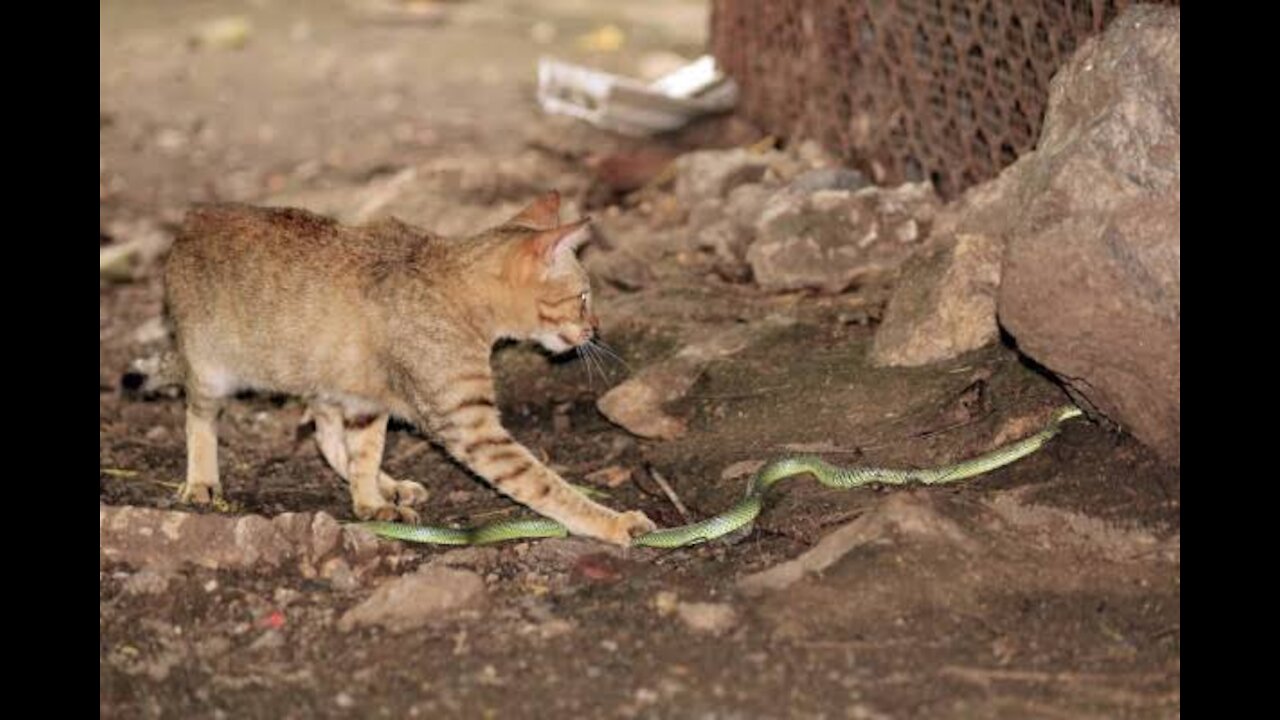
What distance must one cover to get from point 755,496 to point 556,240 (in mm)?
1085

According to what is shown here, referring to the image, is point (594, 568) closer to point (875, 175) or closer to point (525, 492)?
point (525, 492)

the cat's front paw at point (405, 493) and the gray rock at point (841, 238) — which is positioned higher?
the gray rock at point (841, 238)

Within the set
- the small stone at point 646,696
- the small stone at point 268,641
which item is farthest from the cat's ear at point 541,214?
the small stone at point 646,696

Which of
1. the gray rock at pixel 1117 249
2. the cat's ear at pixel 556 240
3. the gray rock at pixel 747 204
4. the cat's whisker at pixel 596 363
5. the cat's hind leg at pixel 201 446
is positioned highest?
the gray rock at pixel 1117 249

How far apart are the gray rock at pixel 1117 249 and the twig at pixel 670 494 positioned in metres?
1.23

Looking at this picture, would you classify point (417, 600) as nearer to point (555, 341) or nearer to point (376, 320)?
point (376, 320)

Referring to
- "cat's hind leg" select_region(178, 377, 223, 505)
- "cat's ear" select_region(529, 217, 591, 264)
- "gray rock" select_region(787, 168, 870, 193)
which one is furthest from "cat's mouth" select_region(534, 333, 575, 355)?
"gray rock" select_region(787, 168, 870, 193)

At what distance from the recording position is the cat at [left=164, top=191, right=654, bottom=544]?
211 inches

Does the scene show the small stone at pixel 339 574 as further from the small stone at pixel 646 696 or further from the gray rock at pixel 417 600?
the small stone at pixel 646 696

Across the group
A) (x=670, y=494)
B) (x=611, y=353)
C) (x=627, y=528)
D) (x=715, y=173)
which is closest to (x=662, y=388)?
(x=611, y=353)

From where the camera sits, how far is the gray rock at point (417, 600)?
4.45m

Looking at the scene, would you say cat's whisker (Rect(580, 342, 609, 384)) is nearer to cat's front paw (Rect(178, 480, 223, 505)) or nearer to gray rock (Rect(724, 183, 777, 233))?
gray rock (Rect(724, 183, 777, 233))

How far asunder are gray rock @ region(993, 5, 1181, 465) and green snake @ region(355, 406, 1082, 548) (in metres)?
0.32
